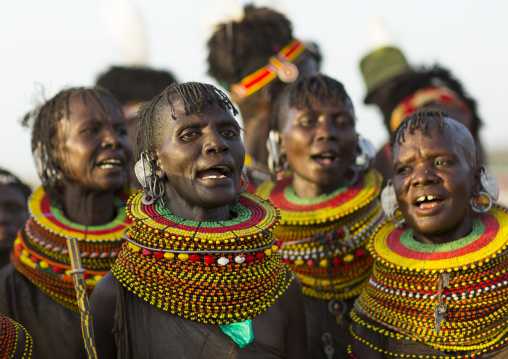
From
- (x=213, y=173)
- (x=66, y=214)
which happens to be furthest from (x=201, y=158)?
(x=66, y=214)

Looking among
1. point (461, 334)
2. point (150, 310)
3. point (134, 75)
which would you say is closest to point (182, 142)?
point (150, 310)

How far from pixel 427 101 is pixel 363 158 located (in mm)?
2007


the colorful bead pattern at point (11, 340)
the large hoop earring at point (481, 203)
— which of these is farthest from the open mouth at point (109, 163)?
the large hoop earring at point (481, 203)

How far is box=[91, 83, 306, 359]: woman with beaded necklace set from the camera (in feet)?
9.93

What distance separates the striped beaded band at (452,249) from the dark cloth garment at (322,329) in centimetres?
75

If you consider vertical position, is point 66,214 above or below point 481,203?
below

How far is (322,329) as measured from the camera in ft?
14.2

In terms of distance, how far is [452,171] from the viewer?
11.9 ft

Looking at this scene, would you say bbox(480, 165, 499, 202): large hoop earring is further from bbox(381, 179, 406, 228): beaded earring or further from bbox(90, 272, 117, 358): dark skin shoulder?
A: bbox(90, 272, 117, 358): dark skin shoulder

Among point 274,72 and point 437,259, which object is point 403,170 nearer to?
point 437,259

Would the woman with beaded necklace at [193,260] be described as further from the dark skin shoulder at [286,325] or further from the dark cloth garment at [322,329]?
the dark cloth garment at [322,329]

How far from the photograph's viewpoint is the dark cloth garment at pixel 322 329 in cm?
430

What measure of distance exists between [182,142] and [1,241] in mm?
2458

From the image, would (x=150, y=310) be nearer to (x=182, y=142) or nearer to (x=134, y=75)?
(x=182, y=142)
